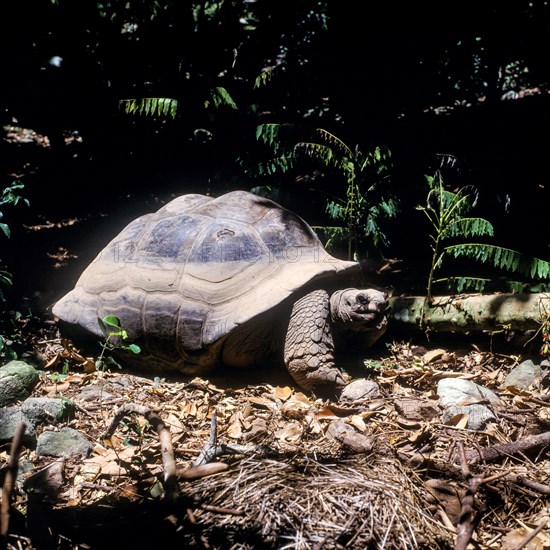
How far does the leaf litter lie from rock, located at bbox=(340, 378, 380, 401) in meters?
0.08

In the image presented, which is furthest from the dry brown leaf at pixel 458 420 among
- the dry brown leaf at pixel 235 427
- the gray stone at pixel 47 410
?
the gray stone at pixel 47 410

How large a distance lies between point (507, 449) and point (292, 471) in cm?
118

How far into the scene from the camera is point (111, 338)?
377cm

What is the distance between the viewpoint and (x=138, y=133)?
6.42 meters

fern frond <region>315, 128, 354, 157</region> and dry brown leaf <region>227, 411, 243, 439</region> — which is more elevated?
fern frond <region>315, 128, 354, 157</region>

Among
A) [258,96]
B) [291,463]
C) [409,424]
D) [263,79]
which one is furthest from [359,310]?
[258,96]

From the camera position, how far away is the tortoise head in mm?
3541

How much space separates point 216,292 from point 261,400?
2.84 ft

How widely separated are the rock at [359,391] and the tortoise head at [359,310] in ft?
1.49

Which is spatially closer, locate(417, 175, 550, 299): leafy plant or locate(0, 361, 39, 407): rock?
locate(0, 361, 39, 407): rock

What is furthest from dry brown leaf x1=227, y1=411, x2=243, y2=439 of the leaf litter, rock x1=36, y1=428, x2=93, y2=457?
rock x1=36, y1=428, x2=93, y2=457

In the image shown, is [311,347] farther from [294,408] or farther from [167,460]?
[167,460]

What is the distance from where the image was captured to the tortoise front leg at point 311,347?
3.37 metres

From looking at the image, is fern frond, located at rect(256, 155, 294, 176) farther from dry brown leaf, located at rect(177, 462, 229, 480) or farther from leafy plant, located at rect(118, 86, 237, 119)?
dry brown leaf, located at rect(177, 462, 229, 480)
